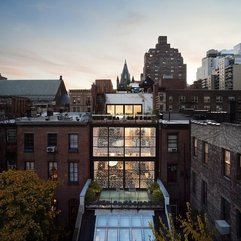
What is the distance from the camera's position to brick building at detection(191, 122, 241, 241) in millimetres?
20266

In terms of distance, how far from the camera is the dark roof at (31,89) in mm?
98750

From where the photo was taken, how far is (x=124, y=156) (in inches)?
1323

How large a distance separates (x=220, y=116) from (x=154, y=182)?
36.8 ft

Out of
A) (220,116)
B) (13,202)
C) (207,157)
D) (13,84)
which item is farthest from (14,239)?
(13,84)

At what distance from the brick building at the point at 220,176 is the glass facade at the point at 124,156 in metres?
5.65

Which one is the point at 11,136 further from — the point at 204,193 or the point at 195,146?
the point at 204,193

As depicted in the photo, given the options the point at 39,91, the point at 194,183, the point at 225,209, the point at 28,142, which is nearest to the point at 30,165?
the point at 28,142

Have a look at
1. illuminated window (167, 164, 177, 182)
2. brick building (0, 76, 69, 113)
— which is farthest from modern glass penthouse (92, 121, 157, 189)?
brick building (0, 76, 69, 113)

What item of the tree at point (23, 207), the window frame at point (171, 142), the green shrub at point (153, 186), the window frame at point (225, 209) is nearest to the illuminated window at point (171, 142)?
the window frame at point (171, 142)

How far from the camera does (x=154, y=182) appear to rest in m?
32.5

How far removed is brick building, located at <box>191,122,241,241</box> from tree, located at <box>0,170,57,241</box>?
12.4m

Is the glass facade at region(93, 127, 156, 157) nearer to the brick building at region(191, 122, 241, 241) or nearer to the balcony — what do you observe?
the balcony

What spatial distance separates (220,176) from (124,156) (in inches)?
497

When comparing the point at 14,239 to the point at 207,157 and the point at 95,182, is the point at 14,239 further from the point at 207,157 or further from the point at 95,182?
the point at 207,157
